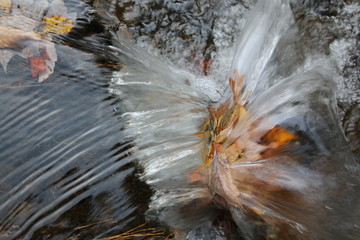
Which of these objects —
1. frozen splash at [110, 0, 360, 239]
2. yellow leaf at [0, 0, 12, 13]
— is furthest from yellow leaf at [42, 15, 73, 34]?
frozen splash at [110, 0, 360, 239]

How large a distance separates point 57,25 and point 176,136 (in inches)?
41.4

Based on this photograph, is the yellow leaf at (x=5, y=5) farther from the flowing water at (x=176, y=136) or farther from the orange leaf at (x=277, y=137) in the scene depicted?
the orange leaf at (x=277, y=137)

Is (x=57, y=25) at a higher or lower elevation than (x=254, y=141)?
higher

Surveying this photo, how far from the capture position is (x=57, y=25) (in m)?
2.30

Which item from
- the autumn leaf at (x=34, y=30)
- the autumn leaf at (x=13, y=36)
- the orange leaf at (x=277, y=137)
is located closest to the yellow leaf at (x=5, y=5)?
the autumn leaf at (x=34, y=30)

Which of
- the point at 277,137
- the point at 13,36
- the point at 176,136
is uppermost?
the point at 277,137

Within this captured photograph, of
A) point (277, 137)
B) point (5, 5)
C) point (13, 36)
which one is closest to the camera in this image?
point (277, 137)

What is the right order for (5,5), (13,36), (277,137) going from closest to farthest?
(277,137), (13,36), (5,5)

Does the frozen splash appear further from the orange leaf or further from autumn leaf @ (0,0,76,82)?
autumn leaf @ (0,0,76,82)

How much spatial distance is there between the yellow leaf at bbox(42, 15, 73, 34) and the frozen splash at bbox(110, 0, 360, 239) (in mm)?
342

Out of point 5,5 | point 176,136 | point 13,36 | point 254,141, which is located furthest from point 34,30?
point 254,141

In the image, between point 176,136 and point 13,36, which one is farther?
point 176,136

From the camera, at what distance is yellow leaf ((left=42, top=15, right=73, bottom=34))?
2.24 metres

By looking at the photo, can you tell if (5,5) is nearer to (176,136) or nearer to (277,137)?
(176,136)
